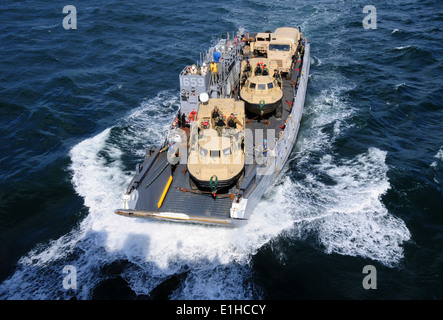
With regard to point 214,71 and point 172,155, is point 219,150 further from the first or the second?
point 214,71

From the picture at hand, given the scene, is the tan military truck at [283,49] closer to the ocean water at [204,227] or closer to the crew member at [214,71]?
the ocean water at [204,227]

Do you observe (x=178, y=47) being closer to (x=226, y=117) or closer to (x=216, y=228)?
(x=226, y=117)

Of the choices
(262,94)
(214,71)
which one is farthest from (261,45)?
(262,94)

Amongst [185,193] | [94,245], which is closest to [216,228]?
[185,193]

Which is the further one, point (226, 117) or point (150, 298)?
point (226, 117)

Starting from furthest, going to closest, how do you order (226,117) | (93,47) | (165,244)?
1. (93,47)
2. (226,117)
3. (165,244)

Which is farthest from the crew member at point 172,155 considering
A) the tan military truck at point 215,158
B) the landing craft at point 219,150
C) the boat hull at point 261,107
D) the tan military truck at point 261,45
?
the tan military truck at point 261,45
